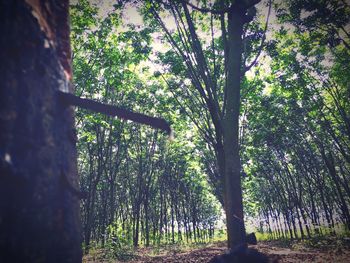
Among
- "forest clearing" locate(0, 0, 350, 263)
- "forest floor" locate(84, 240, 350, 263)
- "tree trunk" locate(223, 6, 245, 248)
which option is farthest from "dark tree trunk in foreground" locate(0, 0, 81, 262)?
"forest floor" locate(84, 240, 350, 263)

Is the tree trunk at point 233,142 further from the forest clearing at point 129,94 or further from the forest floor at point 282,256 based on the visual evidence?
the forest floor at point 282,256

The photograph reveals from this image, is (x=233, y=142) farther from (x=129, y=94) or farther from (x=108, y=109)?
(x=129, y=94)

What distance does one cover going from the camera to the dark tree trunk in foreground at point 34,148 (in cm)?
142

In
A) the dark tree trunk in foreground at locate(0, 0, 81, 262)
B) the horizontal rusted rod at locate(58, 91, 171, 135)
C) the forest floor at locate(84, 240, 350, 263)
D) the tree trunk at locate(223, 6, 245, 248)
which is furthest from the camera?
the forest floor at locate(84, 240, 350, 263)

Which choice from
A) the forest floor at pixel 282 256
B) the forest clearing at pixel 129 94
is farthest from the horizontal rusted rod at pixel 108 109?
the forest floor at pixel 282 256

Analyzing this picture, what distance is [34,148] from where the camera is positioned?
63.1 inches

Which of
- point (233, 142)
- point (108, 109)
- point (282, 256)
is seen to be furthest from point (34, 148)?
point (282, 256)

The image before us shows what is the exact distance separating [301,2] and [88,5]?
1036cm

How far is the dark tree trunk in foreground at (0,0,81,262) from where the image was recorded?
1423mm

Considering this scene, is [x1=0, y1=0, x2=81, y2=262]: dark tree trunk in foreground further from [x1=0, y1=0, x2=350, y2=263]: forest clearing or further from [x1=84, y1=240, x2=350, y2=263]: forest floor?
[x1=84, y1=240, x2=350, y2=263]: forest floor

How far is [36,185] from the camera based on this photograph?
5.12 feet

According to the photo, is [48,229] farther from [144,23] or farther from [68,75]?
[144,23]

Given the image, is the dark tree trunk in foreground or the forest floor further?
the forest floor

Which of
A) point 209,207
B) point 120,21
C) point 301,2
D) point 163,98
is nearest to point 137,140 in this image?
point 163,98
